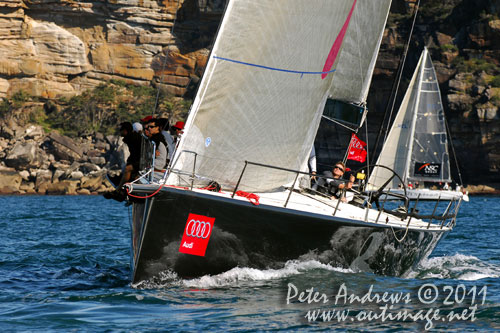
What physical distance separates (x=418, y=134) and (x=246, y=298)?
27.3 metres

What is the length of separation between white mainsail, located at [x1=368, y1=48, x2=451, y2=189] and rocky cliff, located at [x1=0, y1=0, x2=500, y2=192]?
20.9 meters

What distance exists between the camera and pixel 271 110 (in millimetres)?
8734

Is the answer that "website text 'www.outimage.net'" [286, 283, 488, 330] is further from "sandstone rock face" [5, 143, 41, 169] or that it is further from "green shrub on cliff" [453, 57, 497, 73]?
"green shrub on cliff" [453, 57, 497, 73]

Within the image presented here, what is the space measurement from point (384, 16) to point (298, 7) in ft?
14.5

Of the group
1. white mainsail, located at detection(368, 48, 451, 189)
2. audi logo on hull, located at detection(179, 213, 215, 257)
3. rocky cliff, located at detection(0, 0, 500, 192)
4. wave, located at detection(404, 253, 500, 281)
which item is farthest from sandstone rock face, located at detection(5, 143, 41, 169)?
audi logo on hull, located at detection(179, 213, 215, 257)

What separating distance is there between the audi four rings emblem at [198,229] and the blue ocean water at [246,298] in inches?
20.4

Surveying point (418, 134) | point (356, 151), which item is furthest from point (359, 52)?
point (418, 134)

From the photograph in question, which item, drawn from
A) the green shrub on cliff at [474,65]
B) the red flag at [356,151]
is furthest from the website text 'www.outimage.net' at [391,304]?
the green shrub on cliff at [474,65]

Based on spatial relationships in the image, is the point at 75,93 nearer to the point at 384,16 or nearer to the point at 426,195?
the point at 426,195

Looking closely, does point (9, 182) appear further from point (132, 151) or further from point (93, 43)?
point (132, 151)

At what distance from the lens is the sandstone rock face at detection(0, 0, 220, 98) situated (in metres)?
63.2

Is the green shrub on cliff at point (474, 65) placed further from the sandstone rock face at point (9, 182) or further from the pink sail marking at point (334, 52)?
the pink sail marking at point (334, 52)

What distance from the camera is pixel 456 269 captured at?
10.9m

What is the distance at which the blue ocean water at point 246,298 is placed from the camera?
646 centimetres
